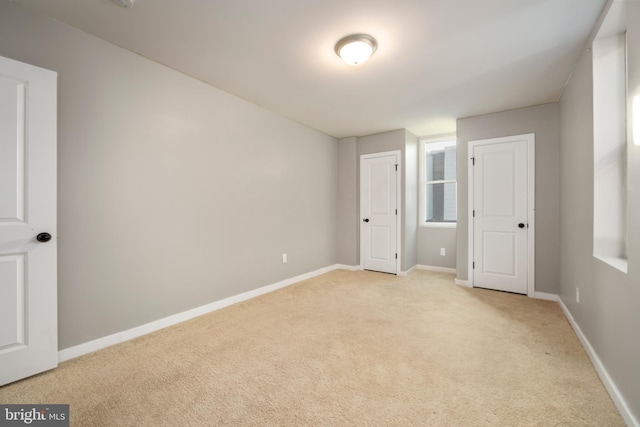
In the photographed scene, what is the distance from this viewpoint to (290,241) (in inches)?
164

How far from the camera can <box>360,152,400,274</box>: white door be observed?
4746 millimetres

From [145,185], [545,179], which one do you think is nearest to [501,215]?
[545,179]

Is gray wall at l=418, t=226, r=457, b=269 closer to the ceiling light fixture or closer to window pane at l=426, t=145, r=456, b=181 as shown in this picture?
window pane at l=426, t=145, r=456, b=181

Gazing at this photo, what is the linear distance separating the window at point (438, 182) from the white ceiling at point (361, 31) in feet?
4.90

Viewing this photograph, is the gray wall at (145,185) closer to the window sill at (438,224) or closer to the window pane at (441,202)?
the window sill at (438,224)

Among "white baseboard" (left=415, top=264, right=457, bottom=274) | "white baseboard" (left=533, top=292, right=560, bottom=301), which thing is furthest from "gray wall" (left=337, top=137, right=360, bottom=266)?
"white baseboard" (left=533, top=292, right=560, bottom=301)

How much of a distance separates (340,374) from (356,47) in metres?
2.51

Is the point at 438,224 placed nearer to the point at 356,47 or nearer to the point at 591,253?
the point at 591,253

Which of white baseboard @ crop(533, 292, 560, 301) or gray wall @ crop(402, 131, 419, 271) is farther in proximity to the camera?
gray wall @ crop(402, 131, 419, 271)

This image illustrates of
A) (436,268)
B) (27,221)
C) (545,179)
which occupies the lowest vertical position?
(436,268)

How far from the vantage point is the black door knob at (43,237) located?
184cm

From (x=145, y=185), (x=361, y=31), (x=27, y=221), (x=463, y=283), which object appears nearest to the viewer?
(x=27, y=221)

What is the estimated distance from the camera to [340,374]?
1.87 metres

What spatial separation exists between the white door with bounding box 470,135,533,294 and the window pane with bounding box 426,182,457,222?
0.92m
